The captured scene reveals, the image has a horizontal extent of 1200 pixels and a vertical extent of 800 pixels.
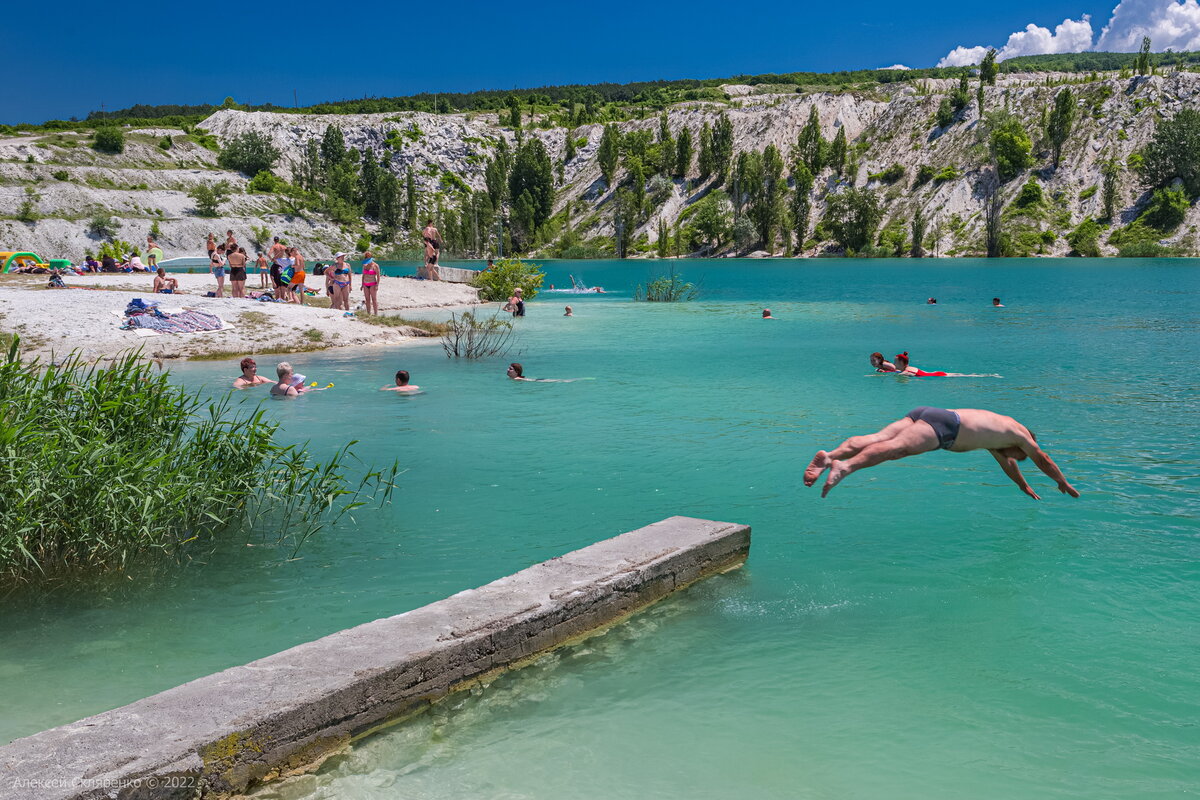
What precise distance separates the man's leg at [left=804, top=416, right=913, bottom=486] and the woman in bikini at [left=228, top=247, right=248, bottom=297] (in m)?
28.0

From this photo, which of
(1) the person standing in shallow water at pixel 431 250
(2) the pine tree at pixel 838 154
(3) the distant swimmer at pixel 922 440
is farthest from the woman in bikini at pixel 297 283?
(2) the pine tree at pixel 838 154

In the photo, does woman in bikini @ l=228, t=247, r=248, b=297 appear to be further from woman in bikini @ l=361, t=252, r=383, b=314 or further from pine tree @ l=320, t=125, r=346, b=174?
pine tree @ l=320, t=125, r=346, b=174

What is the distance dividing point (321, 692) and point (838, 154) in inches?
6048

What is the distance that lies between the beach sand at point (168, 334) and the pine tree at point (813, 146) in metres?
129

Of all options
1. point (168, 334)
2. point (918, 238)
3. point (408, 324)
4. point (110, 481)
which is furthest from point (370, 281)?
point (918, 238)

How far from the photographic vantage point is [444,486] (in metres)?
12.1

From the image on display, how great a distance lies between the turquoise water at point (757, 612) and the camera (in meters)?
5.52

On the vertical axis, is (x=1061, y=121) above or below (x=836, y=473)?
above

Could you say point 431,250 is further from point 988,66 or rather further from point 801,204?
point 988,66

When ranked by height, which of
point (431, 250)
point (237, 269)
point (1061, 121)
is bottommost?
point (237, 269)

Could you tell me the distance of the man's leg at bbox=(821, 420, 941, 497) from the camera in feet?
23.3

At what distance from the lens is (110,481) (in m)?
8.19

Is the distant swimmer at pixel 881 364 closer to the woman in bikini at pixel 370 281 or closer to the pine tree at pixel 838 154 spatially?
the woman in bikini at pixel 370 281

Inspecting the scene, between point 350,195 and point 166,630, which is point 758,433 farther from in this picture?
point 350,195
